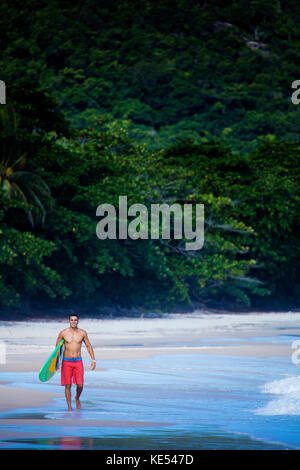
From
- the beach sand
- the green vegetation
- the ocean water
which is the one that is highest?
the green vegetation

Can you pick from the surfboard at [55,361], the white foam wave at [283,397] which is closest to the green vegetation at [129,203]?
the white foam wave at [283,397]

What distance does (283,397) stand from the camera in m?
11.9

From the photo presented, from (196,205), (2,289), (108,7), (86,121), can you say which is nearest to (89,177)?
(196,205)

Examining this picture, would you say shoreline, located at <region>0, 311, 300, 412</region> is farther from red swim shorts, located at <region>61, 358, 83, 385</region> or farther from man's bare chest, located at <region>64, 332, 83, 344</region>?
man's bare chest, located at <region>64, 332, 83, 344</region>

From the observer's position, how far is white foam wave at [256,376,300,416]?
1071 cm

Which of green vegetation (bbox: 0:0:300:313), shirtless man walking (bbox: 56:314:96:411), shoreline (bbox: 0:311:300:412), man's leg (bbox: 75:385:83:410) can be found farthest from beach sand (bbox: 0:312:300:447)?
green vegetation (bbox: 0:0:300:313)

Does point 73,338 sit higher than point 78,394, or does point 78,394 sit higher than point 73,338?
point 73,338

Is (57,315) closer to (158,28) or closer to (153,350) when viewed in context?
(153,350)

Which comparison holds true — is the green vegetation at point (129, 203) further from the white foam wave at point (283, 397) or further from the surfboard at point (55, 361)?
the surfboard at point (55, 361)

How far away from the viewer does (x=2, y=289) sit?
24.3 m

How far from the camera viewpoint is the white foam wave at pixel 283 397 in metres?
10.7

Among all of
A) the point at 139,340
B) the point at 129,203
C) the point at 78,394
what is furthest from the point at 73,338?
the point at 129,203

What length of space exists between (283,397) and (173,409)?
180 cm

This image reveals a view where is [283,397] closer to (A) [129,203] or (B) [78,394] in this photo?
(B) [78,394]
